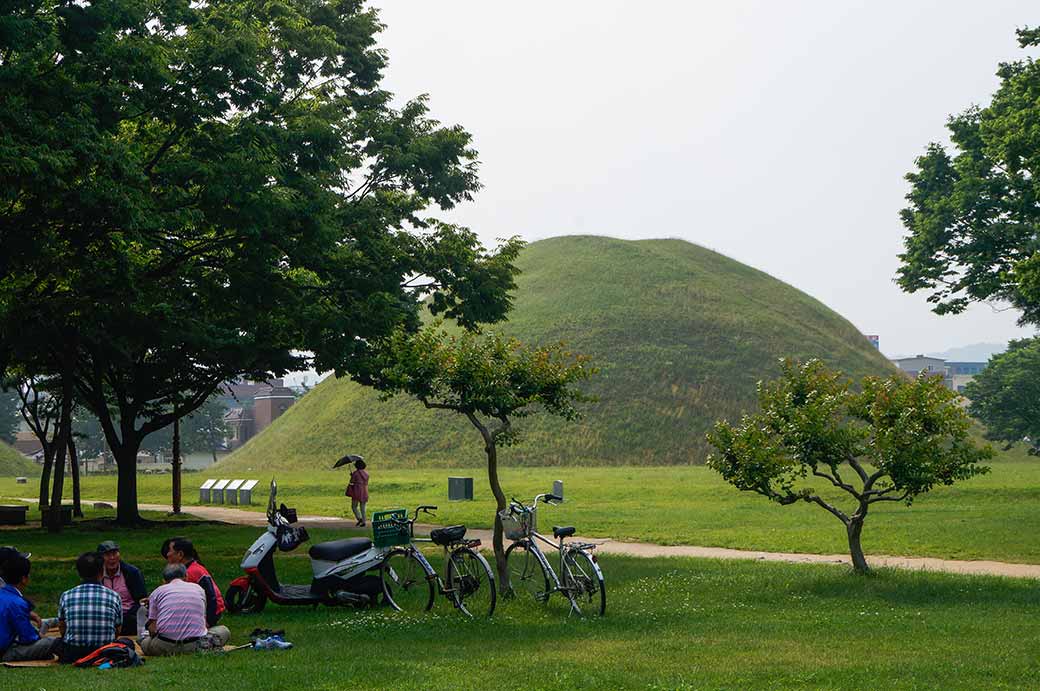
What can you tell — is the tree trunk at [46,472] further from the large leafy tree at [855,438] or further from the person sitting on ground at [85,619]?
the person sitting on ground at [85,619]

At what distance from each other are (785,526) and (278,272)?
1617 centimetres

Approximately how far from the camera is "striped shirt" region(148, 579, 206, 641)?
1201 cm

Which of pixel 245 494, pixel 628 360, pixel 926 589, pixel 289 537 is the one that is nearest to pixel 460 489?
pixel 245 494

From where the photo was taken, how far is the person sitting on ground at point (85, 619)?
37.3 ft

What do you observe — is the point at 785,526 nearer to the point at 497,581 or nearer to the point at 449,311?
the point at 449,311

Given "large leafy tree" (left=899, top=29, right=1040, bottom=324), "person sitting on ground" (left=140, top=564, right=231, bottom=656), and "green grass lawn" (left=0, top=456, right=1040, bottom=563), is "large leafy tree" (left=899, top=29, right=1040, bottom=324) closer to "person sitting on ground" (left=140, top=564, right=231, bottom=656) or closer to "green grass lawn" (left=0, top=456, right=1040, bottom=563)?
"green grass lawn" (left=0, top=456, right=1040, bottom=563)

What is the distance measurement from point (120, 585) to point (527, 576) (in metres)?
5.89

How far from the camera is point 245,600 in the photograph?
15508 millimetres

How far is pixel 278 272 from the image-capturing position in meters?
21.8

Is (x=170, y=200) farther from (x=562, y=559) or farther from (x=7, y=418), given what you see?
(x=7, y=418)

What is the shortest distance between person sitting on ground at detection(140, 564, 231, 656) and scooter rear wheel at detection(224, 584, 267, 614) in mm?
3294

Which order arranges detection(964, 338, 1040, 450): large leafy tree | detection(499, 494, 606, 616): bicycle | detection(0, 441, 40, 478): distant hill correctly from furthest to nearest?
1. detection(0, 441, 40, 478): distant hill
2. detection(964, 338, 1040, 450): large leafy tree
3. detection(499, 494, 606, 616): bicycle

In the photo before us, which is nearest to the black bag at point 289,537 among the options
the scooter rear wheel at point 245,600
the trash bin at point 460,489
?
the scooter rear wheel at point 245,600

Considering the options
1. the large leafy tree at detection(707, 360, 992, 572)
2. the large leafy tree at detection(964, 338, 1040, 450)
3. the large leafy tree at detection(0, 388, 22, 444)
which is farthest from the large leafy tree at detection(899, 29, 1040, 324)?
the large leafy tree at detection(0, 388, 22, 444)
